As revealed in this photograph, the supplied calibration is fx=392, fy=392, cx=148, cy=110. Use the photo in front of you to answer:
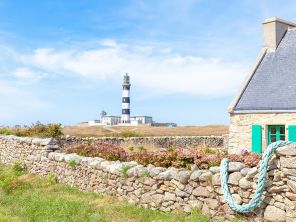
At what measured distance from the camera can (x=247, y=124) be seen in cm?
1964

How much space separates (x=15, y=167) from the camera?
17.9 metres

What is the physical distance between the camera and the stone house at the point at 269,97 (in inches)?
728

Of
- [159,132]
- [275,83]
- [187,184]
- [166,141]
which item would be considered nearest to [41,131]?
[166,141]

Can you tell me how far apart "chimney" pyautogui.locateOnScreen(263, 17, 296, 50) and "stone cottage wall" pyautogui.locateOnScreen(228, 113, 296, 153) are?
14.4 ft

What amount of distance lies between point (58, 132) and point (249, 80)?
1305cm

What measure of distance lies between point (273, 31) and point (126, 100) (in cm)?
6312

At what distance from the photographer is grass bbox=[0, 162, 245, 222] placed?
350 inches

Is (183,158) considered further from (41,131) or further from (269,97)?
(41,131)

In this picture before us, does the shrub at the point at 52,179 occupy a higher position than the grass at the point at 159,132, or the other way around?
the grass at the point at 159,132

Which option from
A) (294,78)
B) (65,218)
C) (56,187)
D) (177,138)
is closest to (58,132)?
(177,138)

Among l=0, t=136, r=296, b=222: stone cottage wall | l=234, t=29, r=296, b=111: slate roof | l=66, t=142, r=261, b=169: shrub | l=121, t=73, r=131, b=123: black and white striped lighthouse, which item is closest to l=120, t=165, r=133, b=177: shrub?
l=0, t=136, r=296, b=222: stone cottage wall

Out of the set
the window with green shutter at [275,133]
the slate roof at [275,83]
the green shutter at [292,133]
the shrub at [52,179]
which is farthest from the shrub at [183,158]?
the slate roof at [275,83]

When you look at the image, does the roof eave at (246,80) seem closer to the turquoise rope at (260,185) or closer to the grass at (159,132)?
the turquoise rope at (260,185)

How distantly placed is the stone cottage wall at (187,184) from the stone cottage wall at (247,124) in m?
9.46
